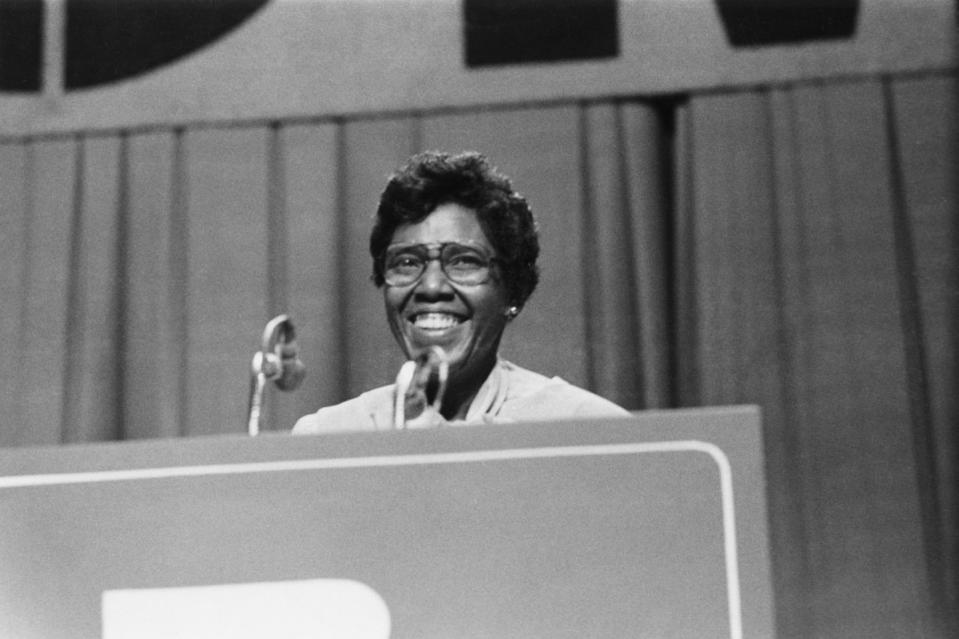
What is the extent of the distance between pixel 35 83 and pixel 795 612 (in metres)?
2.46

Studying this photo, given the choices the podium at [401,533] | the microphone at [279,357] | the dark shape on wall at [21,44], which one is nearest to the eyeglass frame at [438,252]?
the microphone at [279,357]

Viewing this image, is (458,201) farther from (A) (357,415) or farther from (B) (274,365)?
(B) (274,365)

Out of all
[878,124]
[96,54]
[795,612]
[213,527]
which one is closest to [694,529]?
[213,527]

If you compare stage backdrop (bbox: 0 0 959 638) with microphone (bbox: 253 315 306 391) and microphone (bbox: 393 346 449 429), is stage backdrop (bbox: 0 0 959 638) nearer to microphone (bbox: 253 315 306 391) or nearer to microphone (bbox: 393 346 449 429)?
microphone (bbox: 393 346 449 429)

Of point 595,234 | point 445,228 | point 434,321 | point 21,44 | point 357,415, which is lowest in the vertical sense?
point 357,415

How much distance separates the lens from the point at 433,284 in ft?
6.37

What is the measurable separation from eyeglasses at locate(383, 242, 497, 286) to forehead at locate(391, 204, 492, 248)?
1cm

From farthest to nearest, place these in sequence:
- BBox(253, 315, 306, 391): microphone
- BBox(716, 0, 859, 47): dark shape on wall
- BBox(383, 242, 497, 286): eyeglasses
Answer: BBox(716, 0, 859, 47): dark shape on wall, BBox(383, 242, 497, 286): eyeglasses, BBox(253, 315, 306, 391): microphone

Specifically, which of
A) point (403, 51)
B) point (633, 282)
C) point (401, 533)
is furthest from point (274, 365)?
point (403, 51)

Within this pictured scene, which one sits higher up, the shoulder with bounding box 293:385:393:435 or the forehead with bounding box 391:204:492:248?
the forehead with bounding box 391:204:492:248

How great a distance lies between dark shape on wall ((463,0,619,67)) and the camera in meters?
3.61

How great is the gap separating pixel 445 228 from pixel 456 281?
81mm

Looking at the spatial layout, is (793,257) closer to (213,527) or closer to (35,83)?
(35,83)

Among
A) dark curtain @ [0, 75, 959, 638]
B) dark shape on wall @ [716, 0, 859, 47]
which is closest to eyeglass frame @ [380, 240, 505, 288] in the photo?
dark curtain @ [0, 75, 959, 638]
